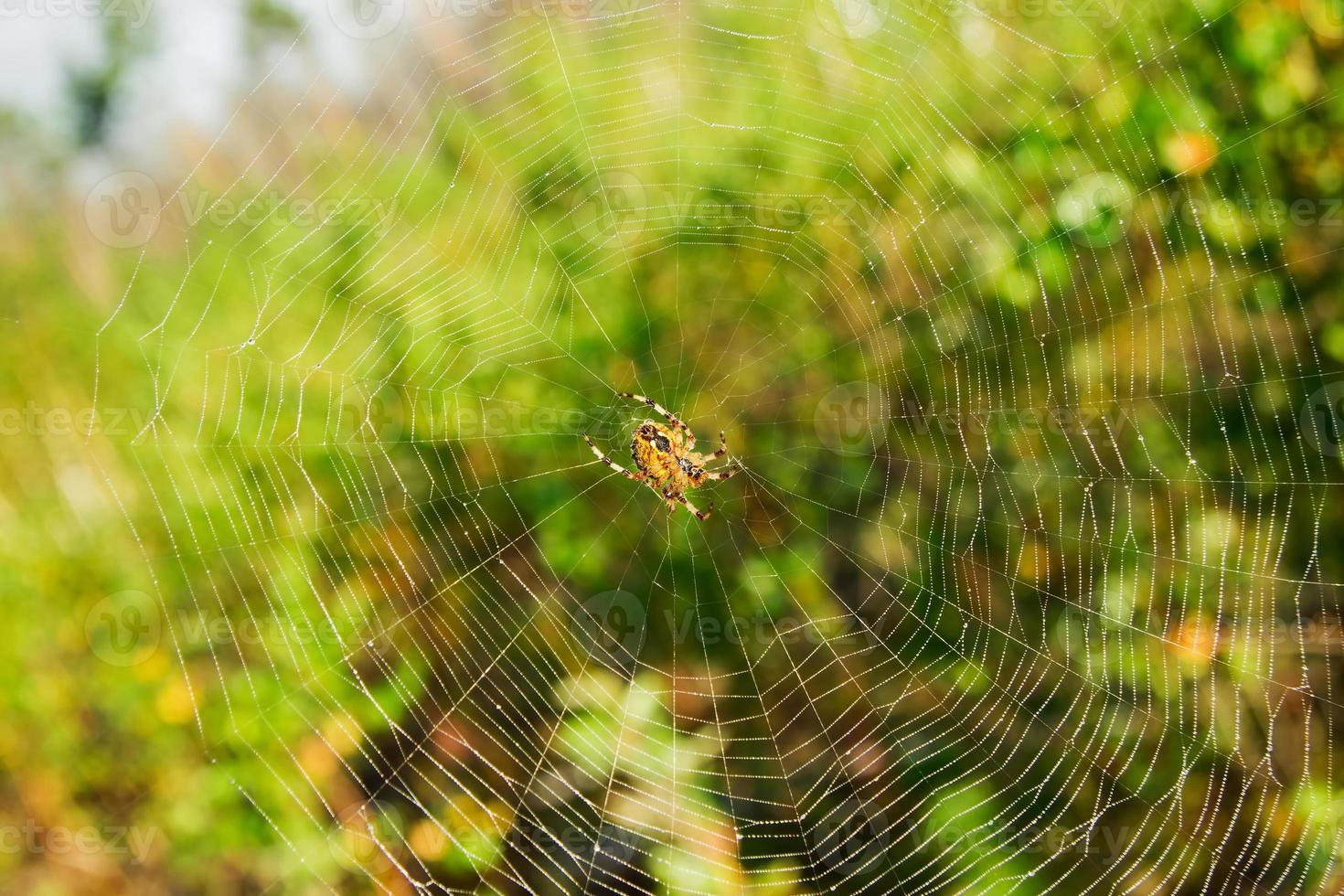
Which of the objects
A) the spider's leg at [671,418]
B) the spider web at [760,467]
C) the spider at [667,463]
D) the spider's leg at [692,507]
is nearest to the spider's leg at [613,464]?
the spider at [667,463]

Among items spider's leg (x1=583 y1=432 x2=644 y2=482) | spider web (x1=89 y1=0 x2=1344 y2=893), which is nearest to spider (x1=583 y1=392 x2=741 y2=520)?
spider's leg (x1=583 y1=432 x2=644 y2=482)

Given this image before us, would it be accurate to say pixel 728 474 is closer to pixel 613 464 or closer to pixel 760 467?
pixel 760 467

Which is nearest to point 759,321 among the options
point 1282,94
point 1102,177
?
point 1102,177

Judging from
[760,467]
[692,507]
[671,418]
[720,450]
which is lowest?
[692,507]

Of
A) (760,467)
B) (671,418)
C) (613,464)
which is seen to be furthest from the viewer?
(671,418)

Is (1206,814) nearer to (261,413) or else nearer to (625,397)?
(625,397)

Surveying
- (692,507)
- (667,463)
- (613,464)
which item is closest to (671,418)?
(667,463)

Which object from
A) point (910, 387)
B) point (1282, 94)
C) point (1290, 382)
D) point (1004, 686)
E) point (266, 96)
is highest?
point (266, 96)
